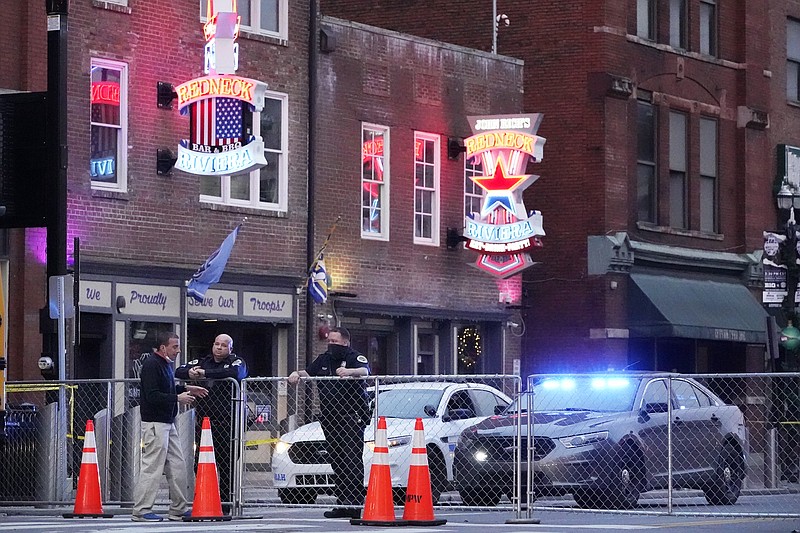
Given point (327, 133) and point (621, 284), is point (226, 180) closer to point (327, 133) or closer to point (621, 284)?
point (327, 133)

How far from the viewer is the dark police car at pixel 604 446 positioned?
64.3 ft

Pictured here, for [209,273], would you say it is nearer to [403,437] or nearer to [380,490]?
[403,437]

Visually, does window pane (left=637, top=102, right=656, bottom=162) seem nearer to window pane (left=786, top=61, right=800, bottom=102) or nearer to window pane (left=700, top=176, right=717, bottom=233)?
window pane (left=700, top=176, right=717, bottom=233)

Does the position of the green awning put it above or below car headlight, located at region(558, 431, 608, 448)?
above

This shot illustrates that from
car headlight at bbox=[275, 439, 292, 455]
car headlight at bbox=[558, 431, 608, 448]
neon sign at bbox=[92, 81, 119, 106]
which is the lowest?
car headlight at bbox=[275, 439, 292, 455]

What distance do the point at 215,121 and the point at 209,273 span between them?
8.09 feet

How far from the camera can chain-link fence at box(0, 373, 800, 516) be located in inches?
727

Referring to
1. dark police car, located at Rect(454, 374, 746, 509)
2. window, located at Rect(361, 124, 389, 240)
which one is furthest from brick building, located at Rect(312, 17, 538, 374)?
dark police car, located at Rect(454, 374, 746, 509)

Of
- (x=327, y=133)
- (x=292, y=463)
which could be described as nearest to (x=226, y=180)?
(x=327, y=133)

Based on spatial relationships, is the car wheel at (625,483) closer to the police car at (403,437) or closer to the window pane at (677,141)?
the police car at (403,437)

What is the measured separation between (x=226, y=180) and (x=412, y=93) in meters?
4.81

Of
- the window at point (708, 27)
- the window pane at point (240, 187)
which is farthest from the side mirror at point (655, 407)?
the window at point (708, 27)

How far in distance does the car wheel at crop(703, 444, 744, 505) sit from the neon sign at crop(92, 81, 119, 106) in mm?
11184

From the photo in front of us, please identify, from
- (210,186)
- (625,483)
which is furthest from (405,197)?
(625,483)
